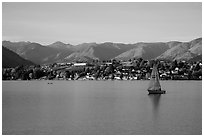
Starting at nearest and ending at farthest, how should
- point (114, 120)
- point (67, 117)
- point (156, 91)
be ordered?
point (114, 120) < point (67, 117) < point (156, 91)

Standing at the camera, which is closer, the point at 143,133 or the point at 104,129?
the point at 143,133

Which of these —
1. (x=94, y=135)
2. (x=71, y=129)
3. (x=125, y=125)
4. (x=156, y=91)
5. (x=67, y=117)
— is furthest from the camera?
(x=156, y=91)

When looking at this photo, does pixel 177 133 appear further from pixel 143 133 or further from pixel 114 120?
pixel 114 120

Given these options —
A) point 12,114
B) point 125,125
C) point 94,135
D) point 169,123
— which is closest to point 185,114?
point 169,123

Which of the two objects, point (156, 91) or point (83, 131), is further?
point (156, 91)

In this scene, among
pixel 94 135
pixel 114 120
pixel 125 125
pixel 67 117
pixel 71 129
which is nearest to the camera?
pixel 94 135

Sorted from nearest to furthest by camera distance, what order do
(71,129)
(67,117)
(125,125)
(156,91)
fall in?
(71,129) < (125,125) < (67,117) < (156,91)

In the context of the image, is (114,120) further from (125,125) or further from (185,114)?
(185,114)

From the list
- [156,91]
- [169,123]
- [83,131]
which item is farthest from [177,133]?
[156,91]
